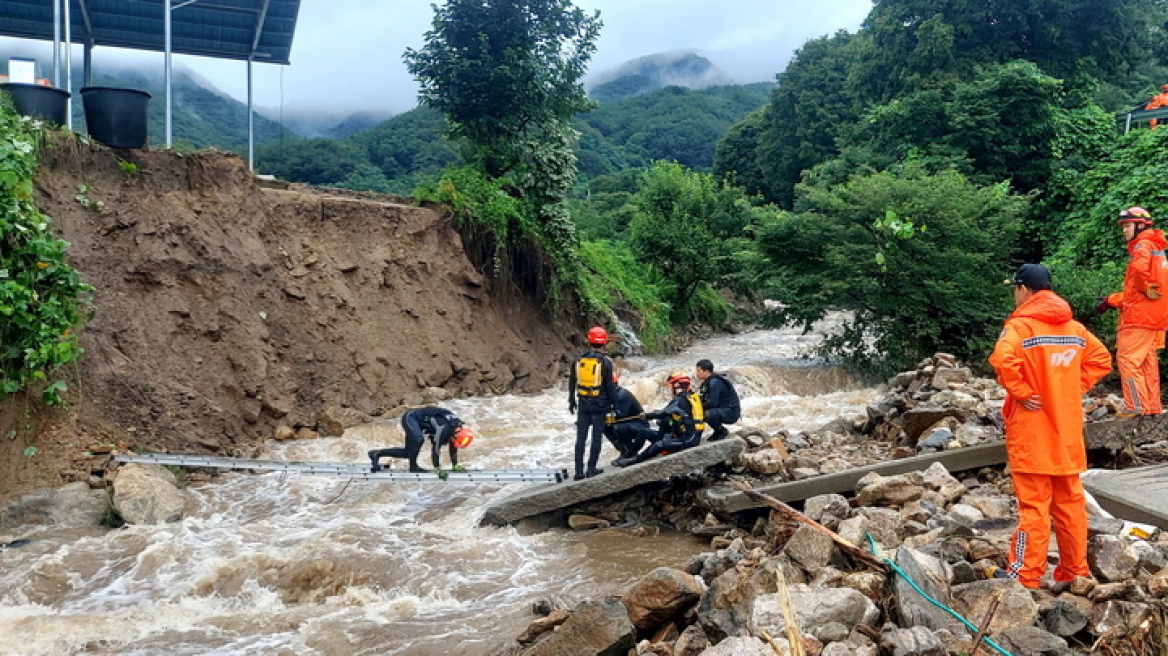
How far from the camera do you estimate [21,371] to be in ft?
25.9

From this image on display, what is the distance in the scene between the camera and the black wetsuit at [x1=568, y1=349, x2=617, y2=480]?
26.4 feet

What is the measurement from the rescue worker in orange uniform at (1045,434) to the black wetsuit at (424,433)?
5640 millimetres

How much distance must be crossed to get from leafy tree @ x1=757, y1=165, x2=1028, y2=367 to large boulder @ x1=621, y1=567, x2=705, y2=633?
1057 cm

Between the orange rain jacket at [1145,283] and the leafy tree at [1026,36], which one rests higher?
the leafy tree at [1026,36]

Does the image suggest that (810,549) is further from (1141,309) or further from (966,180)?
(966,180)

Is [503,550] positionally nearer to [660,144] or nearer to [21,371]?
[21,371]

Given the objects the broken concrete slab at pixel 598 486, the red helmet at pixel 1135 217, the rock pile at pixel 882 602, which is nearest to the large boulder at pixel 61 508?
the broken concrete slab at pixel 598 486

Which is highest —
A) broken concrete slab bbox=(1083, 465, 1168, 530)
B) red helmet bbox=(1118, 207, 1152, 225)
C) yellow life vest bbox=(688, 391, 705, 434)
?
red helmet bbox=(1118, 207, 1152, 225)

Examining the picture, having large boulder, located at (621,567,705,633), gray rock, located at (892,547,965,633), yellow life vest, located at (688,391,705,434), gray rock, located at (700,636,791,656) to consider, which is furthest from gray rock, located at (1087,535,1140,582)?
yellow life vest, located at (688,391,705,434)

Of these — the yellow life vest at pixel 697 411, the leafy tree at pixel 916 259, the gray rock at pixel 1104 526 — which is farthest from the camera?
the leafy tree at pixel 916 259

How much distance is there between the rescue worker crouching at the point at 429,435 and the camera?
8594 millimetres

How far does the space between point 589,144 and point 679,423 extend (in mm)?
51011

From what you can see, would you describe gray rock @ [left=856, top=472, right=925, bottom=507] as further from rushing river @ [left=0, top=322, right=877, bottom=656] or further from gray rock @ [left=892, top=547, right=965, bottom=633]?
gray rock @ [left=892, top=547, right=965, bottom=633]

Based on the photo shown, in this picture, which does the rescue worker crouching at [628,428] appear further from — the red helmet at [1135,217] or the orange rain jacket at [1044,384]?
the red helmet at [1135,217]
